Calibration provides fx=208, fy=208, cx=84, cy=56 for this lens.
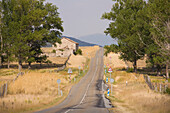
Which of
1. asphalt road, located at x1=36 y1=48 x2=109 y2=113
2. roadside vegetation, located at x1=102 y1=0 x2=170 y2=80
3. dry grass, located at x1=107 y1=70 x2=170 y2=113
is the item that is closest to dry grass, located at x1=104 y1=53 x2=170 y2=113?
dry grass, located at x1=107 y1=70 x2=170 y2=113

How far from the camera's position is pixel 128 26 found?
1982 inches

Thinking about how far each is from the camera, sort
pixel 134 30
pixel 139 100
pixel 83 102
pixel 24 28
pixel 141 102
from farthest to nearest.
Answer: pixel 24 28 → pixel 134 30 → pixel 83 102 → pixel 139 100 → pixel 141 102

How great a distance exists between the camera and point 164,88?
27203 mm

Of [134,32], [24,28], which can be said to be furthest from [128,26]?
[24,28]

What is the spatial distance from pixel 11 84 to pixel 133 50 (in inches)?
1179

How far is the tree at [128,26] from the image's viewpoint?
46.8 m

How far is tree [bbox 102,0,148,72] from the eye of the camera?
4684cm

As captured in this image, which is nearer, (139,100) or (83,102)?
(139,100)

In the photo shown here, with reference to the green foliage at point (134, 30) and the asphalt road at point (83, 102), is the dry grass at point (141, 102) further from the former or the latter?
the green foliage at point (134, 30)

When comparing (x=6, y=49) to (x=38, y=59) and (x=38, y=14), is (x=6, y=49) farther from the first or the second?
(x=38, y=14)

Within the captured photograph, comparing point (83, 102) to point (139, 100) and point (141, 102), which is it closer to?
point (139, 100)

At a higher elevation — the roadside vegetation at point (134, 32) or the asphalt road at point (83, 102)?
the roadside vegetation at point (134, 32)

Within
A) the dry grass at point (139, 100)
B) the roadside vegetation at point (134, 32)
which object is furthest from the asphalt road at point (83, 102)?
the roadside vegetation at point (134, 32)

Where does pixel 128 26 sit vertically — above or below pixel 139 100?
above
